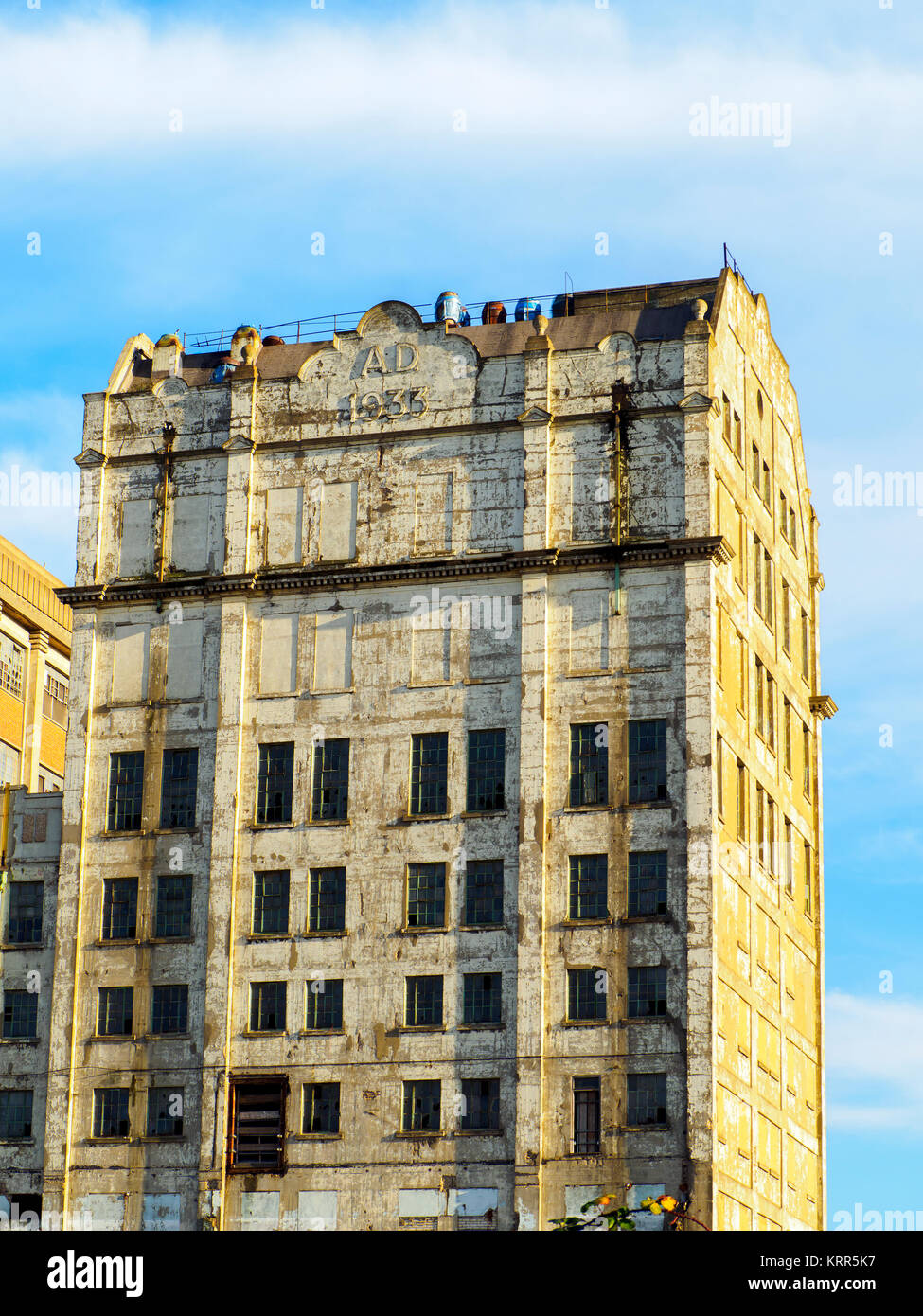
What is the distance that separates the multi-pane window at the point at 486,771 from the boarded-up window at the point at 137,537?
15.0m

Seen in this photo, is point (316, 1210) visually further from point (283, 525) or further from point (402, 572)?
point (283, 525)

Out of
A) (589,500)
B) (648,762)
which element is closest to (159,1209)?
(648,762)

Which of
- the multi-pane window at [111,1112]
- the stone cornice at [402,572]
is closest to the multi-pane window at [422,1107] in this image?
the multi-pane window at [111,1112]

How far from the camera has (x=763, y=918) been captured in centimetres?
7725

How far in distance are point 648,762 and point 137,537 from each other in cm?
2212

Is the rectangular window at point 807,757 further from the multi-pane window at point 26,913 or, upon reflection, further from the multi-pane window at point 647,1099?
the multi-pane window at point 26,913

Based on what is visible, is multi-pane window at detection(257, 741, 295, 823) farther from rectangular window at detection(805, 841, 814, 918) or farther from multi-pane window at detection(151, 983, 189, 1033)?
rectangular window at detection(805, 841, 814, 918)

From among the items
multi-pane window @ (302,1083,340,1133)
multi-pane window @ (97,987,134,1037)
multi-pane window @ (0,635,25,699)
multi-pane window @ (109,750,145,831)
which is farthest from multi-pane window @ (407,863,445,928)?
multi-pane window @ (0,635,25,699)

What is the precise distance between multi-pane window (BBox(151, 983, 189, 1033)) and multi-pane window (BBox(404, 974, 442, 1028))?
826 centimetres

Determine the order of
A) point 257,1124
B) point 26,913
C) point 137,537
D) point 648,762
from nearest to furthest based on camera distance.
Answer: point 648,762 → point 257,1124 → point 26,913 → point 137,537

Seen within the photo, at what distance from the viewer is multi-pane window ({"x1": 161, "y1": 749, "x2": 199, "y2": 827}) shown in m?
75.6

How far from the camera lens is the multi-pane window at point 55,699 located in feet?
356

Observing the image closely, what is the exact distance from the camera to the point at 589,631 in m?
72.8
